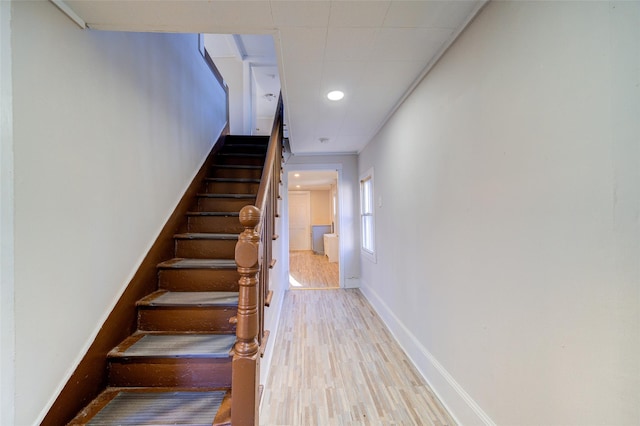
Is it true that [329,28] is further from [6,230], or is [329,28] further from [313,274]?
[313,274]

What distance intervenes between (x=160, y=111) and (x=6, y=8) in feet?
3.21

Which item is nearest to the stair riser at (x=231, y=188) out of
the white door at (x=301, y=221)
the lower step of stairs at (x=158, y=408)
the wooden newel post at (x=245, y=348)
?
the wooden newel post at (x=245, y=348)

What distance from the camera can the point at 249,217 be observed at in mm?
1151

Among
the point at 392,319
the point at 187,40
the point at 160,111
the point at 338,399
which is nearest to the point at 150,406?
the point at 338,399

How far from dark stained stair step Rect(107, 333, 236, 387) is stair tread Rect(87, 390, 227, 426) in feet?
0.16

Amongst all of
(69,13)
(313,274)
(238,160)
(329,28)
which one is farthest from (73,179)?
(313,274)

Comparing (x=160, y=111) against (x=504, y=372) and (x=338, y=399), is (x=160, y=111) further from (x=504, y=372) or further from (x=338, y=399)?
(x=504, y=372)

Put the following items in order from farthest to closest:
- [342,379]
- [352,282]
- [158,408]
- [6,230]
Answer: [352,282] → [342,379] → [158,408] → [6,230]

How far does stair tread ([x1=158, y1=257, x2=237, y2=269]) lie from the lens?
5.94ft

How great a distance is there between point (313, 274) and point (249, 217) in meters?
4.72

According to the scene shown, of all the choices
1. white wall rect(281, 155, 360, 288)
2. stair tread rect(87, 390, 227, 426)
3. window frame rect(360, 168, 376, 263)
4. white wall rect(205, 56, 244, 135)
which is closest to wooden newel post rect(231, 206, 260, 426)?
stair tread rect(87, 390, 227, 426)

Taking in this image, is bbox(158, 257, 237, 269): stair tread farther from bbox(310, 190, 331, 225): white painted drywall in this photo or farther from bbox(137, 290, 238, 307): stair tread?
bbox(310, 190, 331, 225): white painted drywall

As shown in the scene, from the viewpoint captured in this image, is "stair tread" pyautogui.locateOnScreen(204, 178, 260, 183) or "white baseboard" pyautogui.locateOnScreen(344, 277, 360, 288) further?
"white baseboard" pyautogui.locateOnScreen(344, 277, 360, 288)

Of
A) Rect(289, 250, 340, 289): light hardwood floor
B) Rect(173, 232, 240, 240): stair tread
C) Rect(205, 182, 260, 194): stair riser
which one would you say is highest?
Rect(205, 182, 260, 194): stair riser
